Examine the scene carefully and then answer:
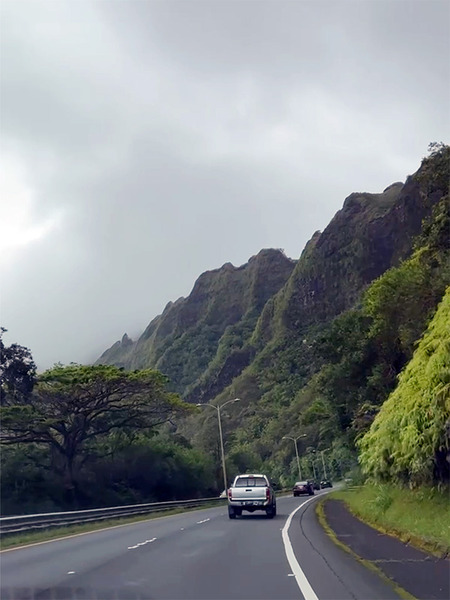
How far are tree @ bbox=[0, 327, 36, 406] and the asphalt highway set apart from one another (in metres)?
24.2

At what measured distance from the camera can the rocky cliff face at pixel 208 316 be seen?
157125 mm

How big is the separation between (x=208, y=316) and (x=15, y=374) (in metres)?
129

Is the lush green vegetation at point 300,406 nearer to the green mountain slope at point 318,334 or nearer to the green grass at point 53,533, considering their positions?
the green mountain slope at point 318,334

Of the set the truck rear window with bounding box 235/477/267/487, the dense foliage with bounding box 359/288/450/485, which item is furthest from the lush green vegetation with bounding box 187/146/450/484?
the truck rear window with bounding box 235/477/267/487

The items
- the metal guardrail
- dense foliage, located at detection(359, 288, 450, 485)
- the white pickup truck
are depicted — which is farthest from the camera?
the white pickup truck

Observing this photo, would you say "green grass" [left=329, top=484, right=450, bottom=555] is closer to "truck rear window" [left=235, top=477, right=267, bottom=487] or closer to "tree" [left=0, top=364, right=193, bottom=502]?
"truck rear window" [left=235, top=477, right=267, bottom=487]

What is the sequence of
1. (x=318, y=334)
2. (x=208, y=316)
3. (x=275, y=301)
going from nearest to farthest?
(x=318, y=334) < (x=275, y=301) < (x=208, y=316)

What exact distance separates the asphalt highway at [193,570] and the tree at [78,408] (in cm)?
2433

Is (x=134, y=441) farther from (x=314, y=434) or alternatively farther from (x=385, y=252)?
(x=385, y=252)

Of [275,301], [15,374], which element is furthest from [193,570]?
[275,301]

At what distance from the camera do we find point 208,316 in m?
173

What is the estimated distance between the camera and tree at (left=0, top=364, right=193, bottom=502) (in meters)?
44.9

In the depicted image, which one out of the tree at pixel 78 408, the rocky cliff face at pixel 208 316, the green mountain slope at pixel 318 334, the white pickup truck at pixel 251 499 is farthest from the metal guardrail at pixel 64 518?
the rocky cliff face at pixel 208 316

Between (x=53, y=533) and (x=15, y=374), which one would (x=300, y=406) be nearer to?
(x=15, y=374)
